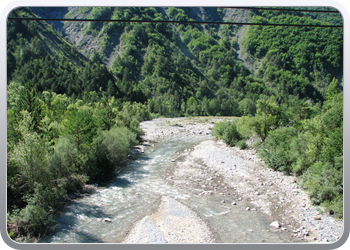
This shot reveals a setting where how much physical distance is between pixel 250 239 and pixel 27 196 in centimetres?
1020

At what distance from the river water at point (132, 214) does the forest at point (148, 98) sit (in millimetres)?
1074

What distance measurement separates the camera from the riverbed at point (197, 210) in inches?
400

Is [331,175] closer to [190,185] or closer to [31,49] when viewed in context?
[190,185]

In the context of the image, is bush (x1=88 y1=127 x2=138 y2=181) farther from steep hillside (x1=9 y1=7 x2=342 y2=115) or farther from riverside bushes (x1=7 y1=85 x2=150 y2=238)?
steep hillside (x1=9 y1=7 x2=342 y2=115)

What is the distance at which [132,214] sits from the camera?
12.6 metres

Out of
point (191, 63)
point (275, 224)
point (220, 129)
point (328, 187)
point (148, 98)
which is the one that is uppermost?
point (191, 63)

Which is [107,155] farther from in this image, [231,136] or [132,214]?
[231,136]

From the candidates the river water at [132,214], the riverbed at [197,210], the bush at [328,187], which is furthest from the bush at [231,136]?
the bush at [328,187]

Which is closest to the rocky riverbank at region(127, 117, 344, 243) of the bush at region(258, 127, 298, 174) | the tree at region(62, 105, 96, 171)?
the bush at region(258, 127, 298, 174)

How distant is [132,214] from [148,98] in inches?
3417

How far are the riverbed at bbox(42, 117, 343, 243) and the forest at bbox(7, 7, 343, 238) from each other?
1.10 m

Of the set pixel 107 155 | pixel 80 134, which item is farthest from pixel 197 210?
pixel 80 134

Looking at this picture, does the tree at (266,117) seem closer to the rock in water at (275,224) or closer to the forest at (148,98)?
the forest at (148,98)

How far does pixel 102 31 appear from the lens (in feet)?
480
